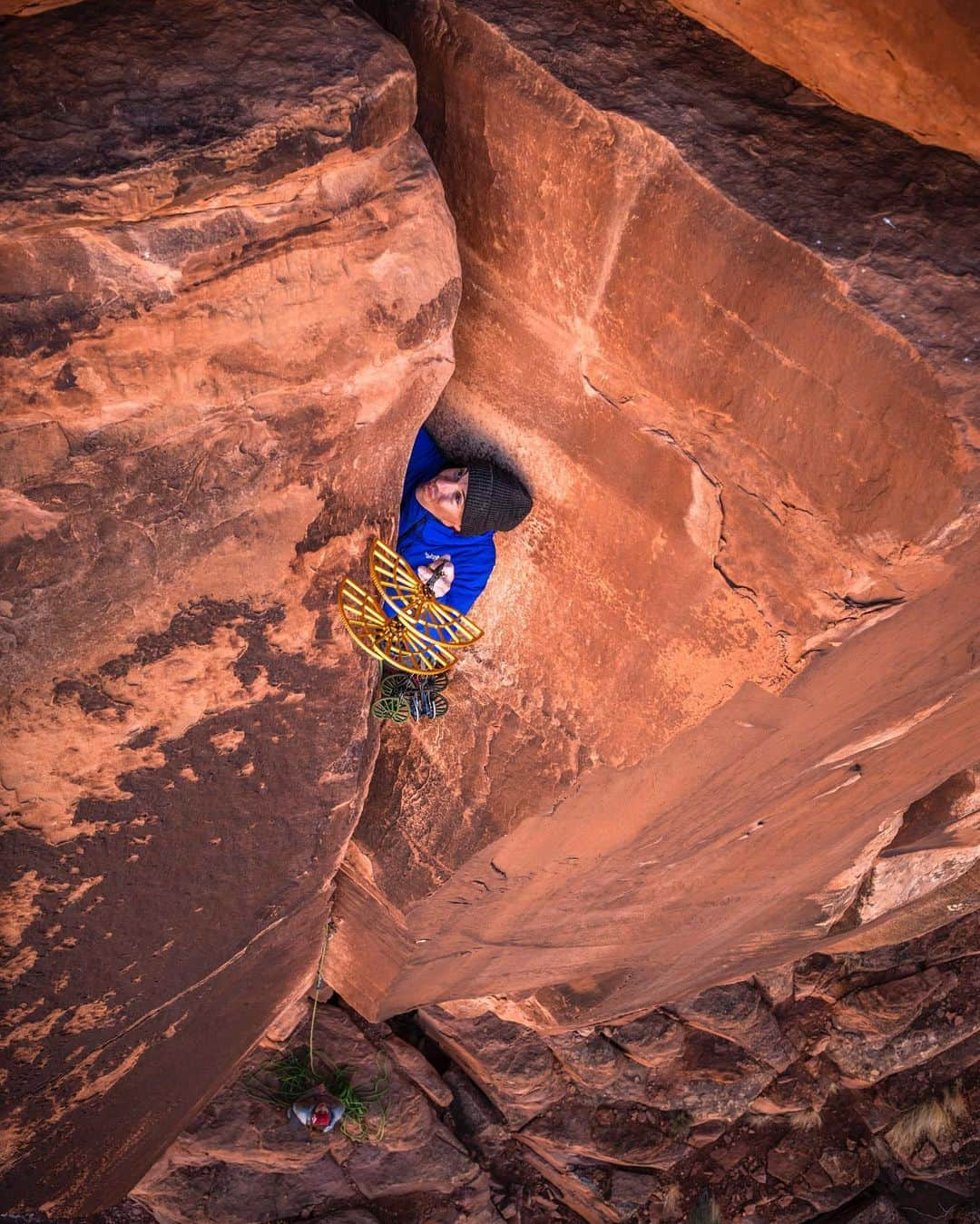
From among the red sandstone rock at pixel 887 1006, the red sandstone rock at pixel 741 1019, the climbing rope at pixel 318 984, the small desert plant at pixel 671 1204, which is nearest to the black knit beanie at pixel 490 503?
the climbing rope at pixel 318 984

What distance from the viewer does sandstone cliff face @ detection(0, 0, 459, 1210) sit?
1.56 metres

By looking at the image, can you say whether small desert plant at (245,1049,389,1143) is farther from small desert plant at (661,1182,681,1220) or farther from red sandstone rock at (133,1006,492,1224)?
small desert plant at (661,1182,681,1220)

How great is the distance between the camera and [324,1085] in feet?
14.4

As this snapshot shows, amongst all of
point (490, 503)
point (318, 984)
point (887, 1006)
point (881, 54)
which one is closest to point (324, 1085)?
point (318, 984)

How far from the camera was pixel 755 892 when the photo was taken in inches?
135

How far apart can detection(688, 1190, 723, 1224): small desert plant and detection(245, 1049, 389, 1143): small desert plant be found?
2.06 meters

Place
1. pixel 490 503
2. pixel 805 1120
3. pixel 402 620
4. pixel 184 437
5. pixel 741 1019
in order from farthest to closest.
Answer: pixel 805 1120, pixel 741 1019, pixel 490 503, pixel 402 620, pixel 184 437

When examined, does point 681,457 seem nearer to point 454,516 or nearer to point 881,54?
point 454,516

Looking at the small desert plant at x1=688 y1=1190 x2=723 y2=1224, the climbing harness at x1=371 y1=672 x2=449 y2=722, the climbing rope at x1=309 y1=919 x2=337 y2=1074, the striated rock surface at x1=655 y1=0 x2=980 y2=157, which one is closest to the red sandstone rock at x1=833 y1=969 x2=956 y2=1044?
the small desert plant at x1=688 y1=1190 x2=723 y2=1224

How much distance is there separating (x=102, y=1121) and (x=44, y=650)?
1978mm

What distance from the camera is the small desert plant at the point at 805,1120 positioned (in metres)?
5.68

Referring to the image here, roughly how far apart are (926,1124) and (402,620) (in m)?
5.45

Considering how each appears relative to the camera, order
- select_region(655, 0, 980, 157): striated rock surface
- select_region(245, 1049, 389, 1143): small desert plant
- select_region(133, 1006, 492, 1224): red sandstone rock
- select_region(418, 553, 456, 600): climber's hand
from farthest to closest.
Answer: select_region(245, 1049, 389, 1143): small desert plant < select_region(133, 1006, 492, 1224): red sandstone rock < select_region(418, 553, 456, 600): climber's hand < select_region(655, 0, 980, 157): striated rock surface

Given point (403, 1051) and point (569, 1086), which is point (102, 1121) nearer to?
point (403, 1051)
